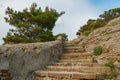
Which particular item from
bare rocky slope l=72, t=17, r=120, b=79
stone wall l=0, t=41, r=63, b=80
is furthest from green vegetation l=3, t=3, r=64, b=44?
stone wall l=0, t=41, r=63, b=80

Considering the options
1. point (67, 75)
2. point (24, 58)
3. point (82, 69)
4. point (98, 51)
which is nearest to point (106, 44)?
point (98, 51)

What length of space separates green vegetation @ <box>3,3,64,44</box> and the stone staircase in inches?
357

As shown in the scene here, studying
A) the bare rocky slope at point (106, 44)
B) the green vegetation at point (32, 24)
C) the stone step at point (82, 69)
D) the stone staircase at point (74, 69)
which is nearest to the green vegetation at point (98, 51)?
the bare rocky slope at point (106, 44)

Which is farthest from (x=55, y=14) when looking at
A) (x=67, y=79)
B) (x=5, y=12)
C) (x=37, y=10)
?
(x=67, y=79)

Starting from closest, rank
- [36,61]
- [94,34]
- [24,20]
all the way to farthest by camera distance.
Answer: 1. [36,61]
2. [94,34]
3. [24,20]

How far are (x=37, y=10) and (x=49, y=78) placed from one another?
1467 cm

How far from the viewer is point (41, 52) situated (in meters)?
8.88

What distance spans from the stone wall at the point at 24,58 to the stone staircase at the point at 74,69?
32cm

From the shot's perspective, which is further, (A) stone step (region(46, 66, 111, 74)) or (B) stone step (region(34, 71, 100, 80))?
(A) stone step (region(46, 66, 111, 74))

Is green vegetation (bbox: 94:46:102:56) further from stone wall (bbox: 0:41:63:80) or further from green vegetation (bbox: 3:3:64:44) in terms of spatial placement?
green vegetation (bbox: 3:3:64:44)

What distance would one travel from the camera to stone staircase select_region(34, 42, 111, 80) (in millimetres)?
7480

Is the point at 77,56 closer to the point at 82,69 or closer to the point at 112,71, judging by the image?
the point at 82,69

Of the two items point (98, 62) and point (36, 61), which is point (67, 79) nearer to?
point (36, 61)

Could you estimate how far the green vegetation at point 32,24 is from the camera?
19862mm
